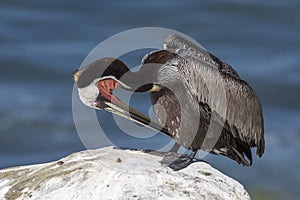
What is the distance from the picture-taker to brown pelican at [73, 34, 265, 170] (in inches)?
373

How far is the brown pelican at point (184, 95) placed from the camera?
9.48 m

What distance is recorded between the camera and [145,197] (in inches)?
312

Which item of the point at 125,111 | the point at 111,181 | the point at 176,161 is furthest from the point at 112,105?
the point at 111,181

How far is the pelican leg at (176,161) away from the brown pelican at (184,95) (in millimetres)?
74

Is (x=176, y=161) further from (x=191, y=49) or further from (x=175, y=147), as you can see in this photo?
(x=191, y=49)

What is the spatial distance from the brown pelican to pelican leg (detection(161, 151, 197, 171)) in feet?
0.24

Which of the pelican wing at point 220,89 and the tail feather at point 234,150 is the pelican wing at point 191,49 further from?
the tail feather at point 234,150

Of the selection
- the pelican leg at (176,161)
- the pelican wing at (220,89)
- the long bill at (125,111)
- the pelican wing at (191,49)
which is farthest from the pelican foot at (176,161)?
the pelican wing at (191,49)

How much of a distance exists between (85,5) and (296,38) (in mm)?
4135

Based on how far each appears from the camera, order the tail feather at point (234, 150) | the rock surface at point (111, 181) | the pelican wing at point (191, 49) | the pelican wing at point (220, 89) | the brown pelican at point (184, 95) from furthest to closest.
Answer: the pelican wing at point (191, 49)
the tail feather at point (234, 150)
the pelican wing at point (220, 89)
the brown pelican at point (184, 95)
the rock surface at point (111, 181)

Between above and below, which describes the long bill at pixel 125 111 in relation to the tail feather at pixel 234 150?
above

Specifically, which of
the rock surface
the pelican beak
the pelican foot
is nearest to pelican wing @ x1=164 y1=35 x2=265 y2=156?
the pelican beak

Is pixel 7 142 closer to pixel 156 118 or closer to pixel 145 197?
pixel 156 118

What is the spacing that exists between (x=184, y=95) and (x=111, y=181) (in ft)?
6.79
